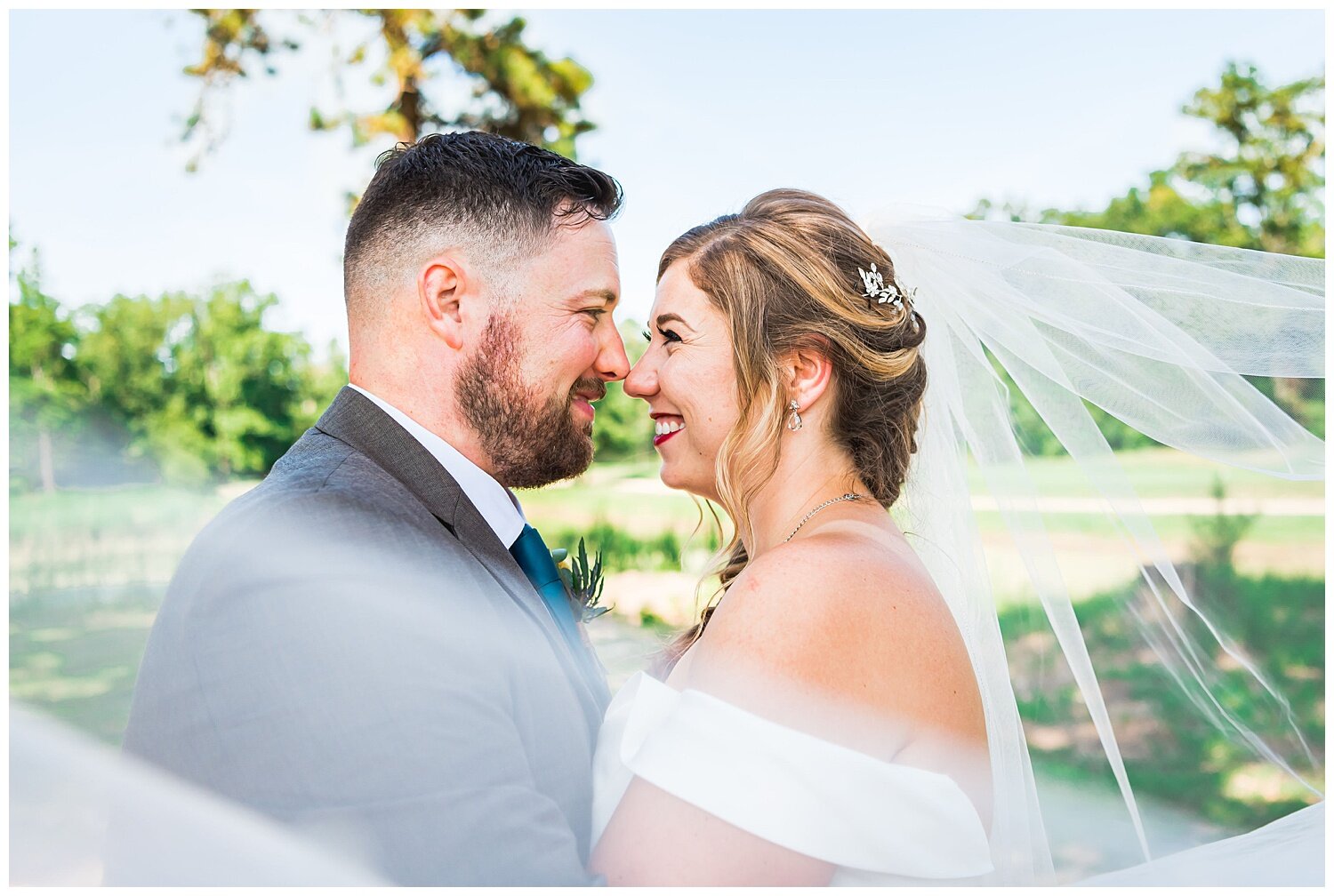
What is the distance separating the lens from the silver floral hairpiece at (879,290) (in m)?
2.57

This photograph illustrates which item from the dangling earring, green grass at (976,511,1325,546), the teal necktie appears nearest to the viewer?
the teal necktie

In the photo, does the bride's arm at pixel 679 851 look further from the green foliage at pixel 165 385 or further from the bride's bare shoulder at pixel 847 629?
the green foliage at pixel 165 385

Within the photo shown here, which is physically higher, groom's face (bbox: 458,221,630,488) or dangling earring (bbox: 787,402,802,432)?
groom's face (bbox: 458,221,630,488)

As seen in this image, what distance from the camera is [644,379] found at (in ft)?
8.73

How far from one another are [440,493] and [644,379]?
783 millimetres

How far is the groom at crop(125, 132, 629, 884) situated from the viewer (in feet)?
5.50

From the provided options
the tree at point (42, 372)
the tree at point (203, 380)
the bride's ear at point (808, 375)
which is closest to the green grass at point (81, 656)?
the tree at point (42, 372)

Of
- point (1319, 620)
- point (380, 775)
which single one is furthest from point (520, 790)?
point (1319, 620)

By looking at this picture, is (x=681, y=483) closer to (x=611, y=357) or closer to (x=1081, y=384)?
(x=611, y=357)

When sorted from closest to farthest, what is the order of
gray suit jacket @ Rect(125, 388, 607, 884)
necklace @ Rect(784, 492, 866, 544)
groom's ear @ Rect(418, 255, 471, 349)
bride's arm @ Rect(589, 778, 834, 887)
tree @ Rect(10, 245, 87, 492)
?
gray suit jacket @ Rect(125, 388, 607, 884) → bride's arm @ Rect(589, 778, 834, 887) → groom's ear @ Rect(418, 255, 471, 349) → necklace @ Rect(784, 492, 866, 544) → tree @ Rect(10, 245, 87, 492)

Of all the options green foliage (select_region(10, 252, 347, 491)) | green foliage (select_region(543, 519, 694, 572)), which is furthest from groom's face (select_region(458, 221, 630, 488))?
green foliage (select_region(10, 252, 347, 491))

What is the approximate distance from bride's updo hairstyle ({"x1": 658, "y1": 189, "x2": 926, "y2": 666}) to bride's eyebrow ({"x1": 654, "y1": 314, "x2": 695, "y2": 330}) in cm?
10

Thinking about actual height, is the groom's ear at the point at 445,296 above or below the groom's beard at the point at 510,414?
above

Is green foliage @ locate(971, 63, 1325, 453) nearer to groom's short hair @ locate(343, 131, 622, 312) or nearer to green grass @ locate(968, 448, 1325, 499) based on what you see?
green grass @ locate(968, 448, 1325, 499)
